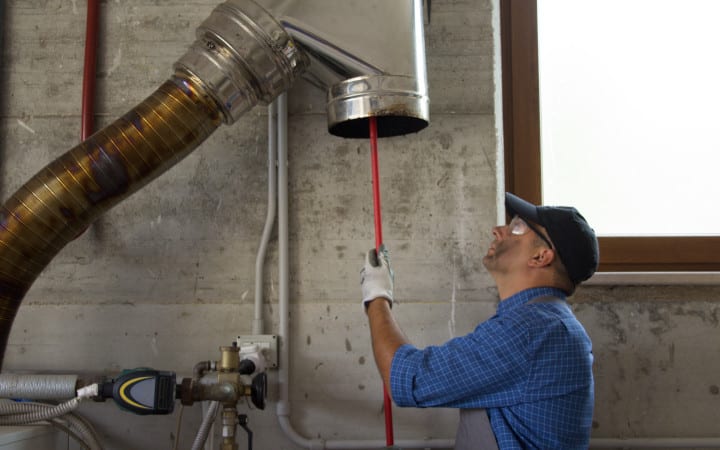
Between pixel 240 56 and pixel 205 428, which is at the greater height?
pixel 240 56

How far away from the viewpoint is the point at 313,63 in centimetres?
134

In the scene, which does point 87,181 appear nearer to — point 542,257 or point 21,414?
point 21,414

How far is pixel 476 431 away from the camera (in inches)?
46.3

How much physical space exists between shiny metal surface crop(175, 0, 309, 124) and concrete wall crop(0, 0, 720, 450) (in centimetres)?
34

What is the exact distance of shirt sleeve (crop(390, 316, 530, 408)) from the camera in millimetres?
1096

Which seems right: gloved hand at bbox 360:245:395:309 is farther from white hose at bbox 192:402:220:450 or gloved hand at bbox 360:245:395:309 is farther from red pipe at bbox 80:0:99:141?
red pipe at bbox 80:0:99:141

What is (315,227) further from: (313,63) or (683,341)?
(683,341)

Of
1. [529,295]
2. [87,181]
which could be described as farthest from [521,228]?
[87,181]

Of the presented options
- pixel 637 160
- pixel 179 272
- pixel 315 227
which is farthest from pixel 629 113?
pixel 179 272

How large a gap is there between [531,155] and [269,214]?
0.78 metres

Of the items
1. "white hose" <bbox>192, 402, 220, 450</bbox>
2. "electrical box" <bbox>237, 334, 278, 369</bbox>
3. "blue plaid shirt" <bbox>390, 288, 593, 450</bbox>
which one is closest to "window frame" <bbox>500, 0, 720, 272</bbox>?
"blue plaid shirt" <bbox>390, 288, 593, 450</bbox>

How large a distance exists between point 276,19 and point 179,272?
741 millimetres

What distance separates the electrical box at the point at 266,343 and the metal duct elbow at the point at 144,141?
48 centimetres

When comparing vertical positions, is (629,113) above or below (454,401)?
above
